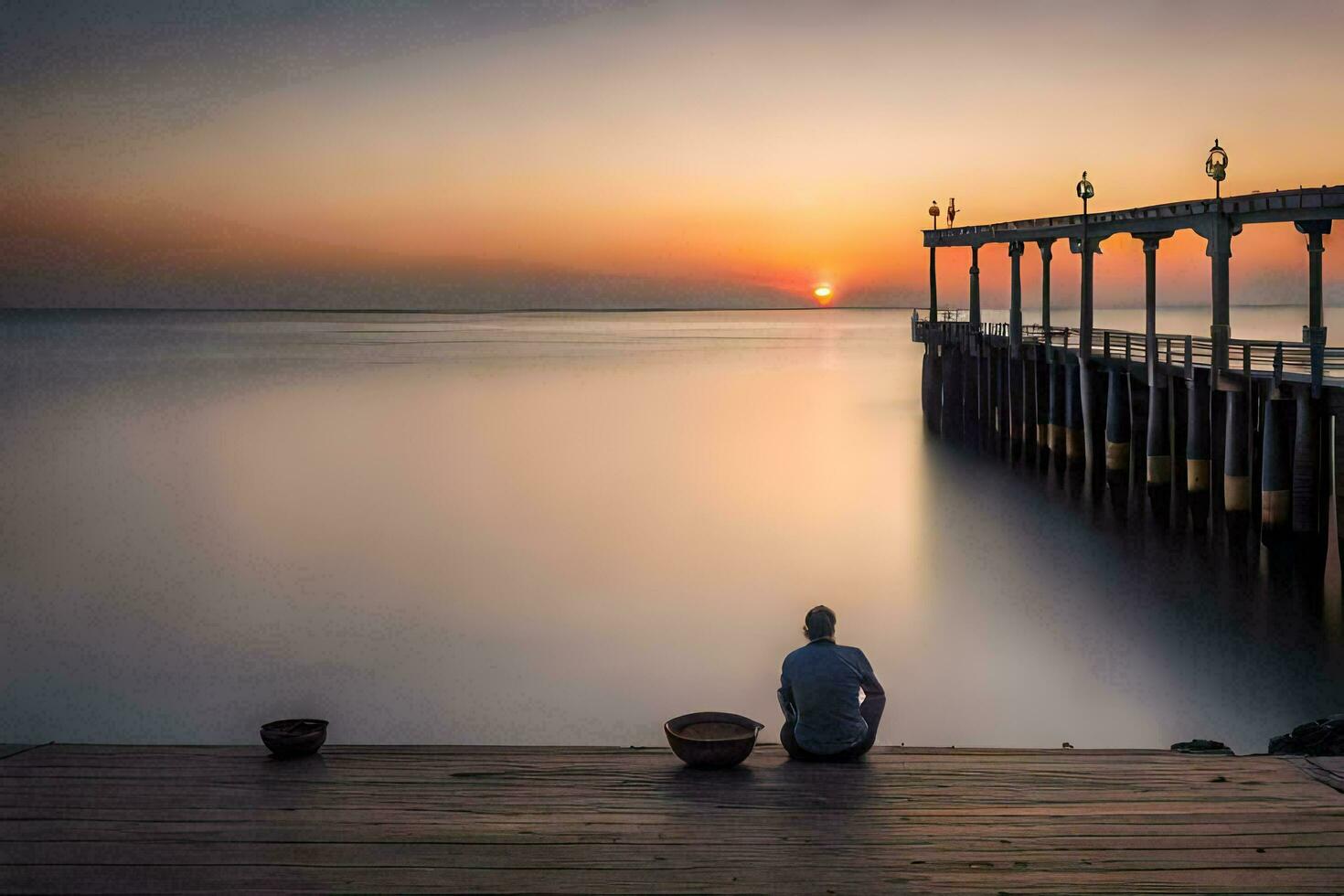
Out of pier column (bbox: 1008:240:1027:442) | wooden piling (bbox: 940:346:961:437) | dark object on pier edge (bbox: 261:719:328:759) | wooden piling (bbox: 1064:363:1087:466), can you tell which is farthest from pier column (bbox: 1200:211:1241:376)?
wooden piling (bbox: 940:346:961:437)

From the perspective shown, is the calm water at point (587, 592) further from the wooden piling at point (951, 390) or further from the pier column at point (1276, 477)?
the wooden piling at point (951, 390)

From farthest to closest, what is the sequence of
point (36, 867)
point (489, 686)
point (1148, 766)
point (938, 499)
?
point (938, 499), point (489, 686), point (1148, 766), point (36, 867)

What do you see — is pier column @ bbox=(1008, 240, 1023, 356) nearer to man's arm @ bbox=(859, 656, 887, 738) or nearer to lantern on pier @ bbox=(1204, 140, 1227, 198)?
lantern on pier @ bbox=(1204, 140, 1227, 198)

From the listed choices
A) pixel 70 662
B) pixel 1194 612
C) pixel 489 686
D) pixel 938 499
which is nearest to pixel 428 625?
pixel 489 686

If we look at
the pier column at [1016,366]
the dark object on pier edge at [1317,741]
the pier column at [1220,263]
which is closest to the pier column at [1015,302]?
the pier column at [1016,366]

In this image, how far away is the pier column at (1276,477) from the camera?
18.3 metres

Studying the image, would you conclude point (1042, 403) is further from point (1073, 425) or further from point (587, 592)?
point (587, 592)

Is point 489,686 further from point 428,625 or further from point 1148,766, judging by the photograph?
point 1148,766

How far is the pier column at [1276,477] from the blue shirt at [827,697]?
47.4 feet

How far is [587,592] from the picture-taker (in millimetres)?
18719

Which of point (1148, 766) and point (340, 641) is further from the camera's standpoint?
point (340, 641)

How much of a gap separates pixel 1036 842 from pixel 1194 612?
1316 cm

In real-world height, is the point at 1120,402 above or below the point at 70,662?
above

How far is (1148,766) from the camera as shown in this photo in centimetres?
633
